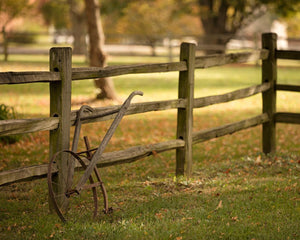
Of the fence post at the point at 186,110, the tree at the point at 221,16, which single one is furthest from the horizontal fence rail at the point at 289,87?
the tree at the point at 221,16

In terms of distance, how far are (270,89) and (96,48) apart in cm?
706

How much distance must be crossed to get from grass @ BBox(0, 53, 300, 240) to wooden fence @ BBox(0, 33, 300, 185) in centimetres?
44

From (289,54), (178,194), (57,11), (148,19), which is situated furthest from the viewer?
(57,11)

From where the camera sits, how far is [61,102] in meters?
4.69

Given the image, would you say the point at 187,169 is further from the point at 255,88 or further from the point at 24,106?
the point at 24,106

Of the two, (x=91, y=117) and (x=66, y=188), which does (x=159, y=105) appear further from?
(x=66, y=188)

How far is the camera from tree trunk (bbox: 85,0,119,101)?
1397 cm

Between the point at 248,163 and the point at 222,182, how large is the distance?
127cm

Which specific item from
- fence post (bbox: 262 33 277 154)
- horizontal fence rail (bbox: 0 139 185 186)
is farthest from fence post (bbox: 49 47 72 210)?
fence post (bbox: 262 33 277 154)

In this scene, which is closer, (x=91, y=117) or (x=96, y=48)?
(x=91, y=117)

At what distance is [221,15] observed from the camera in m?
28.7

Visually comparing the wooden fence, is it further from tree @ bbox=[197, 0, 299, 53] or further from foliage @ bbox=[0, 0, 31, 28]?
foliage @ bbox=[0, 0, 31, 28]

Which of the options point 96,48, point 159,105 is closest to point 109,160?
point 159,105

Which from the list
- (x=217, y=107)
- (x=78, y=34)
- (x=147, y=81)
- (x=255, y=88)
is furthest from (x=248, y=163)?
(x=78, y=34)
